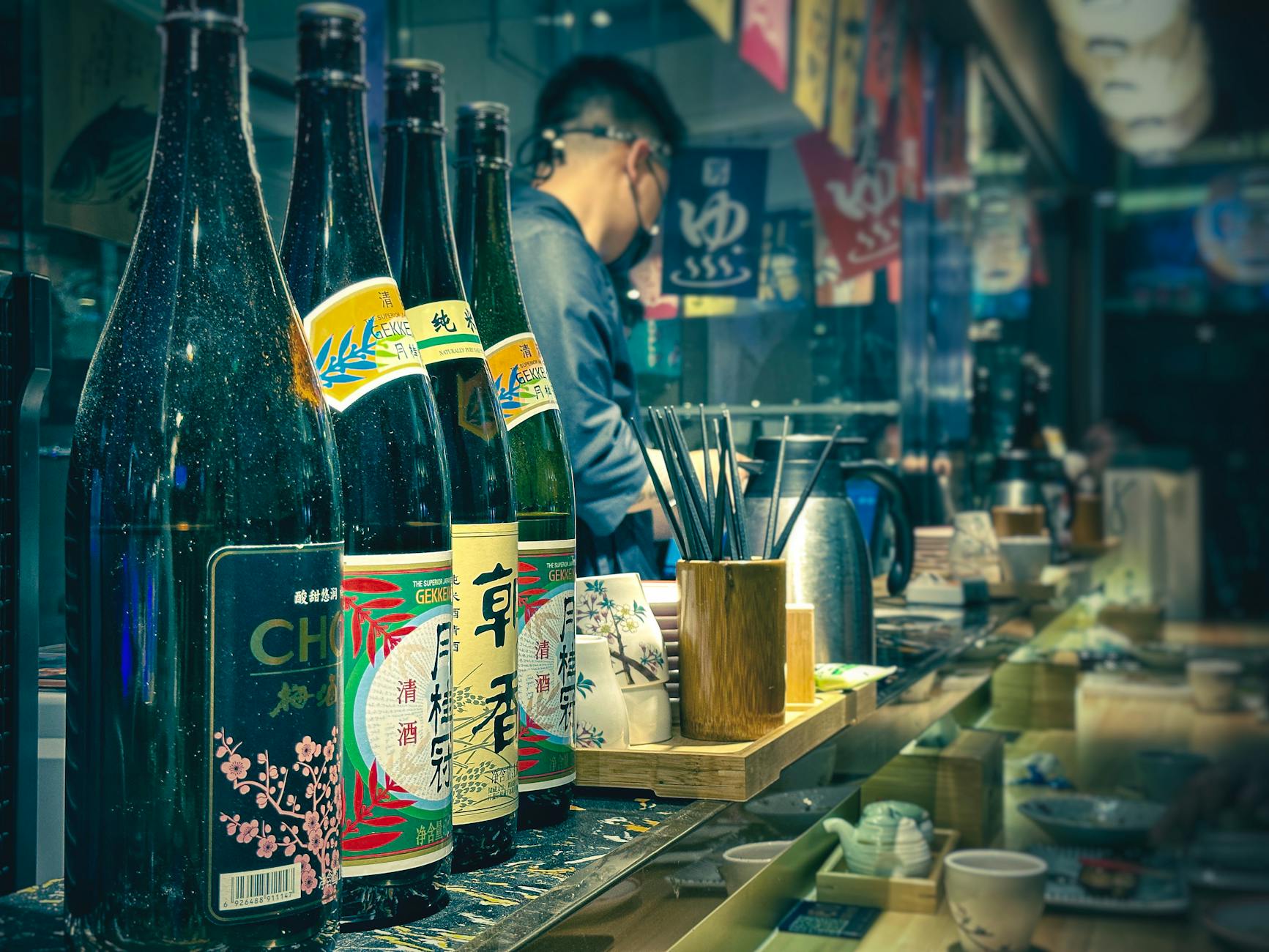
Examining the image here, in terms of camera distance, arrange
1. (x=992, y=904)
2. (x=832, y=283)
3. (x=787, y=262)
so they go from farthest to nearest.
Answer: (x=832, y=283) → (x=787, y=262) → (x=992, y=904)

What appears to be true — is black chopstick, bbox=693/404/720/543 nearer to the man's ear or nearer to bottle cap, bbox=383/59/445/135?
bottle cap, bbox=383/59/445/135

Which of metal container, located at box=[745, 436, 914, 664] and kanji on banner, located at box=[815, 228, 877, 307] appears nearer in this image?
metal container, located at box=[745, 436, 914, 664]

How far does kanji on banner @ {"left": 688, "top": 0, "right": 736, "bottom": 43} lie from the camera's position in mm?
2604

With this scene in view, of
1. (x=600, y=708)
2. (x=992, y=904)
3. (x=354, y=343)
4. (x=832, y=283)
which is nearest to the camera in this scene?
(x=354, y=343)

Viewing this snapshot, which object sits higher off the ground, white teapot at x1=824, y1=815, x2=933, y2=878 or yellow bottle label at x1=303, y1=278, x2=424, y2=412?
yellow bottle label at x1=303, y1=278, x2=424, y2=412

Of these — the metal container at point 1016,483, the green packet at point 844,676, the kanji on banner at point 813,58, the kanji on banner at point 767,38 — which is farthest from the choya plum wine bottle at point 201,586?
the metal container at point 1016,483

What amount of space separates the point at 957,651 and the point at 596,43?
145cm

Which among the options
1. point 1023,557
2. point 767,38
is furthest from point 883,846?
point 767,38

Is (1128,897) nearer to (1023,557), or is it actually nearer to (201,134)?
(1023,557)

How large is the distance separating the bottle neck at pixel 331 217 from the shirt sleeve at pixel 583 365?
77 centimetres

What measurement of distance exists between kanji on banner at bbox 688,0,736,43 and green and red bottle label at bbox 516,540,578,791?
2247mm

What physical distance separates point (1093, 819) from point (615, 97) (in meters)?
1.36

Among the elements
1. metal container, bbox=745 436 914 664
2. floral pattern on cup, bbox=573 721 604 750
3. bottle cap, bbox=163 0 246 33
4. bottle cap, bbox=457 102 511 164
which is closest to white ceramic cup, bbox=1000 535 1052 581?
metal container, bbox=745 436 914 664

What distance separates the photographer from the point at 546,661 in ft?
1.98
